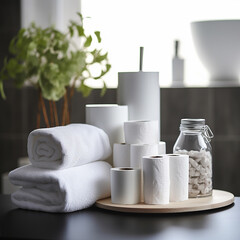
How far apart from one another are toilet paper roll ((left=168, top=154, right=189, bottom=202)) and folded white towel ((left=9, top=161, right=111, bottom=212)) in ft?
0.57

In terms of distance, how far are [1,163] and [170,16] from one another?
1230 mm

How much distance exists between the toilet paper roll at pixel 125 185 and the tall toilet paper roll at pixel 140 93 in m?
0.27

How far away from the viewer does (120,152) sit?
1.49 metres

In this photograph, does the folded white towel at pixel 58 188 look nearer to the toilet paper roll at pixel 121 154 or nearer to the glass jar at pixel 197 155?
the toilet paper roll at pixel 121 154

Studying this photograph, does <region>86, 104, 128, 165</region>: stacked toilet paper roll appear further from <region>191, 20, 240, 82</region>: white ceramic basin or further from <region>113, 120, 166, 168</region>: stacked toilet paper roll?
<region>191, 20, 240, 82</region>: white ceramic basin

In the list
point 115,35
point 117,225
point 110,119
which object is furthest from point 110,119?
point 115,35

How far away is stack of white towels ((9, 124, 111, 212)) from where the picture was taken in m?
1.32

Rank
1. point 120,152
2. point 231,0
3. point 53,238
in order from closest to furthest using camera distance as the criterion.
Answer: point 53,238, point 120,152, point 231,0

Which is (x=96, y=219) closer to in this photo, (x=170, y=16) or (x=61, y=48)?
(x=61, y=48)

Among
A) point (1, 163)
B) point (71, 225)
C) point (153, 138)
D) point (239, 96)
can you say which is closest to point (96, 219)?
point (71, 225)

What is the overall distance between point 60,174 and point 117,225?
0.64 ft

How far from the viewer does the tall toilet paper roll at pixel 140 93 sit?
5.22 feet

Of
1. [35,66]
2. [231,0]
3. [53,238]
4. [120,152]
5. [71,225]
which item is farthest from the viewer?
[231,0]

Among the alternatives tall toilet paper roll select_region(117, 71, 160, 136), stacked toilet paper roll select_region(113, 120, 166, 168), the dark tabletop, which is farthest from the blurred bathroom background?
the dark tabletop
